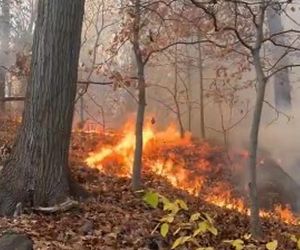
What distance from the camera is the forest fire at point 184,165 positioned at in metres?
13.1

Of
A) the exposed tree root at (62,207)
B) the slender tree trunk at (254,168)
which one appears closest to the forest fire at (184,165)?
the slender tree trunk at (254,168)

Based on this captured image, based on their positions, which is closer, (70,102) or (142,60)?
(70,102)

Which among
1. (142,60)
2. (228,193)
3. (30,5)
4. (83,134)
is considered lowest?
(228,193)

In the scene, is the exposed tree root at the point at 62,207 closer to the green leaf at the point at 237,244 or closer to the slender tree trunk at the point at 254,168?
the green leaf at the point at 237,244

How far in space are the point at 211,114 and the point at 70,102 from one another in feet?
63.6

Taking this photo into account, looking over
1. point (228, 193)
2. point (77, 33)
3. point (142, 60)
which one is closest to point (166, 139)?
point (228, 193)

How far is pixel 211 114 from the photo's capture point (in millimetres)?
26125

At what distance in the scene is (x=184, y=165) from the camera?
667 inches

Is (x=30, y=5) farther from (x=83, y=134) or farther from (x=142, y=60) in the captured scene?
(x=142, y=60)

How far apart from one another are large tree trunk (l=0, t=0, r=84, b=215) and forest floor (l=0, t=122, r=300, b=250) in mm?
389

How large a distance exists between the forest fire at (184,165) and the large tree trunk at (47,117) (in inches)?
182

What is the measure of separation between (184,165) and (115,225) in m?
10.3

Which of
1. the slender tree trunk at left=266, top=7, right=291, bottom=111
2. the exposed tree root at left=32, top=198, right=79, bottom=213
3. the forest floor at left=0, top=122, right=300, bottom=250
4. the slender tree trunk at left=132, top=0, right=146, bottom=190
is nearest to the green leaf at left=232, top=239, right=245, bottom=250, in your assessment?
the forest floor at left=0, top=122, right=300, bottom=250

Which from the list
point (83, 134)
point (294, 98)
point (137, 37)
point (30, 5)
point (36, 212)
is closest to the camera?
point (36, 212)
